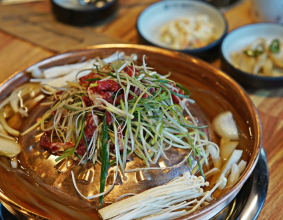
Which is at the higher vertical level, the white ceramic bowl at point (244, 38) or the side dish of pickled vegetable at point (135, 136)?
the side dish of pickled vegetable at point (135, 136)

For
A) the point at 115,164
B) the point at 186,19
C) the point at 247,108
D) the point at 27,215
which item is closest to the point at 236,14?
the point at 186,19

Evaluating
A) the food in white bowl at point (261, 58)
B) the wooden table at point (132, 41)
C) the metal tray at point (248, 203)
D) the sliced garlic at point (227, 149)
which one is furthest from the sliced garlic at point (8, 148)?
the food in white bowl at point (261, 58)

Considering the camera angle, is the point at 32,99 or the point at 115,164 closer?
the point at 115,164

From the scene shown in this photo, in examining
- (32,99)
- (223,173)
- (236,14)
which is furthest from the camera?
(236,14)

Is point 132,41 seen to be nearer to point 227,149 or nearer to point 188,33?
point 188,33

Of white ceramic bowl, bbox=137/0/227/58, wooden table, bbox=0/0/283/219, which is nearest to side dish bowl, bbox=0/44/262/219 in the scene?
wooden table, bbox=0/0/283/219

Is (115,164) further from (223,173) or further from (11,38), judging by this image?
(11,38)

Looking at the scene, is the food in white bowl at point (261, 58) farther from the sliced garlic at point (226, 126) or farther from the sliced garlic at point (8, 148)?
the sliced garlic at point (8, 148)

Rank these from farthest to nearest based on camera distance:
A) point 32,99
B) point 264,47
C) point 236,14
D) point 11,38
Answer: point 236,14 → point 11,38 → point 264,47 → point 32,99
